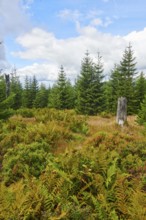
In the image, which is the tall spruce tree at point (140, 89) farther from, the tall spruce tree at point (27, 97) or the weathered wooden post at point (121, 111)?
the tall spruce tree at point (27, 97)

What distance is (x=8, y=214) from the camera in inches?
162

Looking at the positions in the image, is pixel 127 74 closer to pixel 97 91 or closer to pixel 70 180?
pixel 97 91

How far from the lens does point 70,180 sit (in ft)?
18.1

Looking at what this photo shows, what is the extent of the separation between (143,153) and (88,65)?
84.3 feet

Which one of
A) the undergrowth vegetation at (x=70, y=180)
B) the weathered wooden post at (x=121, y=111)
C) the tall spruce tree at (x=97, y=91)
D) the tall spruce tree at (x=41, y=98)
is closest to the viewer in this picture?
the undergrowth vegetation at (x=70, y=180)

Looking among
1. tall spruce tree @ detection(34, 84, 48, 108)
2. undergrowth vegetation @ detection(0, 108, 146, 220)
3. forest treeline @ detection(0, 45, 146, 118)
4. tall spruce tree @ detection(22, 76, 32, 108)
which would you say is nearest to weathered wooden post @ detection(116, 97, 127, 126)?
undergrowth vegetation @ detection(0, 108, 146, 220)

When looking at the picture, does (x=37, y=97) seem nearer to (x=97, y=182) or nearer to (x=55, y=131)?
(x=55, y=131)

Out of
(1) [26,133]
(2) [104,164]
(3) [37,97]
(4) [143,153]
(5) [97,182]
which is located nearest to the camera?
(5) [97,182]

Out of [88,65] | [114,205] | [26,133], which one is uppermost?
[88,65]

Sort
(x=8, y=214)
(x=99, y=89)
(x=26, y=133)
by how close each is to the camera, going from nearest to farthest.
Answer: (x=8, y=214) → (x=26, y=133) → (x=99, y=89)

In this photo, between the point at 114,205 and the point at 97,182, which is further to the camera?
the point at 97,182

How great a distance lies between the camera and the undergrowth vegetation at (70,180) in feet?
14.0

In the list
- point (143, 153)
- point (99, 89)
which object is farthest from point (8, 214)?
point (99, 89)

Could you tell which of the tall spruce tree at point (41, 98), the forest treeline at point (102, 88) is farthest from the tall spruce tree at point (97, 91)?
the tall spruce tree at point (41, 98)
